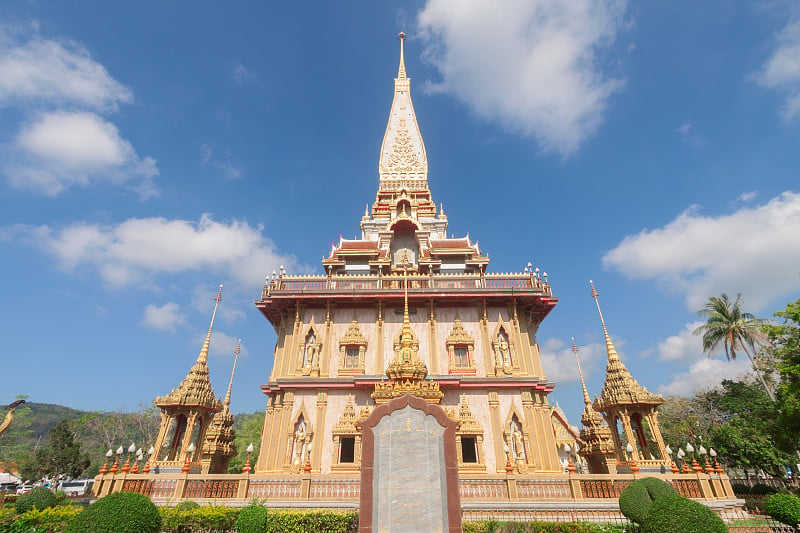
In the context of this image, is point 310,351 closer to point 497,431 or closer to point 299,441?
point 299,441

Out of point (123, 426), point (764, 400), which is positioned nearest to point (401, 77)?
point (764, 400)

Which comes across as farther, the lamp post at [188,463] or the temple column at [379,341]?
the temple column at [379,341]

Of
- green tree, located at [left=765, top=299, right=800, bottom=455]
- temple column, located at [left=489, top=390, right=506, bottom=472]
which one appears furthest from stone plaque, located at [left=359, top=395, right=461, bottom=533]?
green tree, located at [left=765, top=299, right=800, bottom=455]

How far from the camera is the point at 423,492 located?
800cm

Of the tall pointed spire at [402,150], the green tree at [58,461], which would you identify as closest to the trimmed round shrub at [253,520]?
the tall pointed spire at [402,150]

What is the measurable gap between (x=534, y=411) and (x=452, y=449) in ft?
34.5

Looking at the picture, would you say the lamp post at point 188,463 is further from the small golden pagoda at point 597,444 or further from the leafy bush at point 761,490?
the leafy bush at point 761,490

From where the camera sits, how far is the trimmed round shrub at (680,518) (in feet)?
24.0

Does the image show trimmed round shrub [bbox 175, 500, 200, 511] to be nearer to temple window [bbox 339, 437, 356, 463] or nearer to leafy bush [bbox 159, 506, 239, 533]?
leafy bush [bbox 159, 506, 239, 533]

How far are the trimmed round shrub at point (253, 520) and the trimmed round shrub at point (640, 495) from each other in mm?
9324

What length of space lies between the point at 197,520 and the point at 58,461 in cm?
2677

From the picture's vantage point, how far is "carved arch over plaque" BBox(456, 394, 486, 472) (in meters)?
16.3

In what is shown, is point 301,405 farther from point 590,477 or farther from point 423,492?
point 590,477

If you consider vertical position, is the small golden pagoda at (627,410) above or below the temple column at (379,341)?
below
